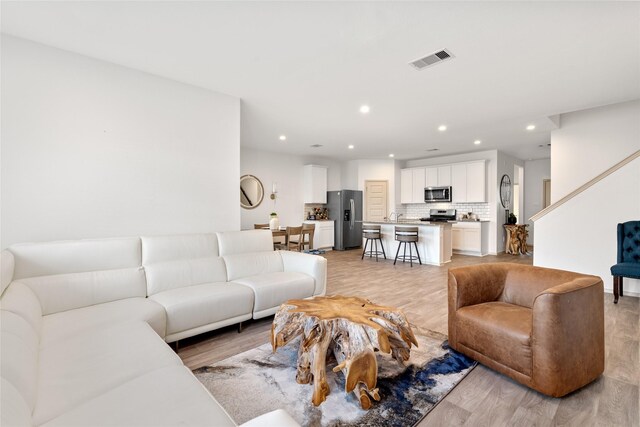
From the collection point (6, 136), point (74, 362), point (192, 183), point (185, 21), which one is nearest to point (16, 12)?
point (6, 136)

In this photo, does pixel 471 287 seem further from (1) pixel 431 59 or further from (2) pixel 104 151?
(2) pixel 104 151

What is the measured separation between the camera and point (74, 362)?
1.39 meters

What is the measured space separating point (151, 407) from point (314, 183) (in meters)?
7.04

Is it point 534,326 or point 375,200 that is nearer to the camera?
point 534,326

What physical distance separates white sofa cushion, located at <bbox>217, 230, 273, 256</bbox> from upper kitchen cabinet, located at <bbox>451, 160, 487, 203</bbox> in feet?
19.3

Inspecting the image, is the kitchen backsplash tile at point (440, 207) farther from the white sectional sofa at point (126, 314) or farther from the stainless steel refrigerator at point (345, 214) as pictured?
the white sectional sofa at point (126, 314)

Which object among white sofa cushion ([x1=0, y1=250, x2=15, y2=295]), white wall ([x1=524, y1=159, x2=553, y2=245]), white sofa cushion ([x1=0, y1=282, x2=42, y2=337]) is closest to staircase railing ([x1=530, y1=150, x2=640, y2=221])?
white wall ([x1=524, y1=159, x2=553, y2=245])

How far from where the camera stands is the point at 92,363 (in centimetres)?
139

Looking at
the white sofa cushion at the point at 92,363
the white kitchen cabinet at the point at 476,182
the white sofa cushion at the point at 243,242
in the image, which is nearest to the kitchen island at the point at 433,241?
the white kitchen cabinet at the point at 476,182

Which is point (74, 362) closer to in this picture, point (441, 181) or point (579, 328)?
point (579, 328)

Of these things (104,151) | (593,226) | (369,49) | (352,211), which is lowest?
(593,226)

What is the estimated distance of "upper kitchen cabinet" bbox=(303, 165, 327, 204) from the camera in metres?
7.88

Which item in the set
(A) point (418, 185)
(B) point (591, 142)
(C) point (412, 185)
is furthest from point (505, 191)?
(B) point (591, 142)

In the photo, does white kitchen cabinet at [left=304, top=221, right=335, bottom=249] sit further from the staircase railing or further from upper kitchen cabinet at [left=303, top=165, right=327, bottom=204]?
the staircase railing
